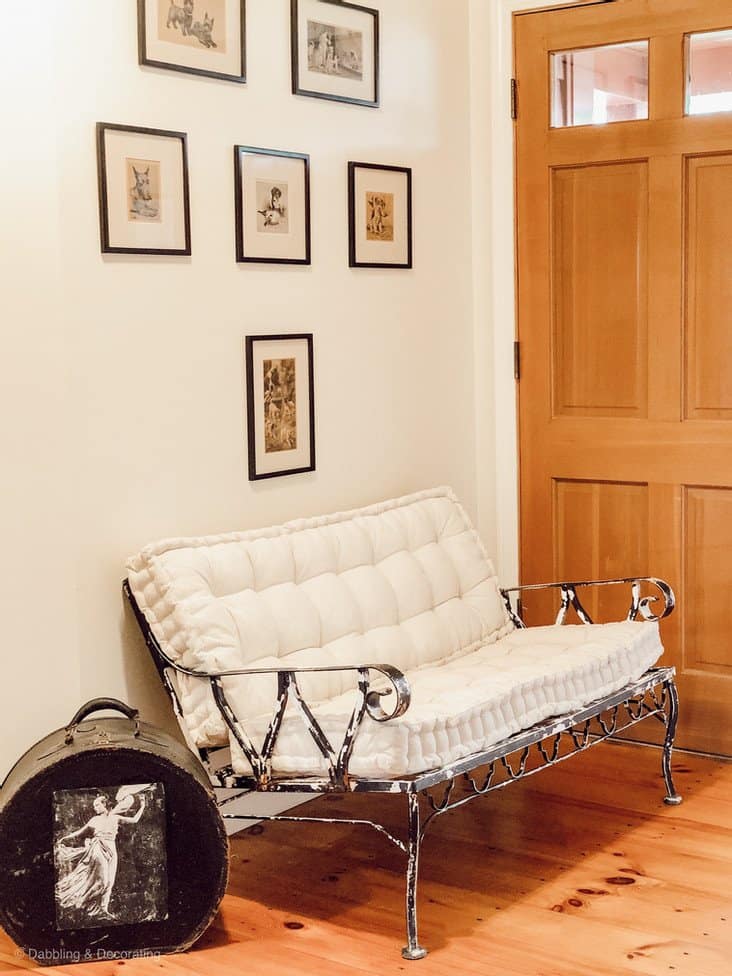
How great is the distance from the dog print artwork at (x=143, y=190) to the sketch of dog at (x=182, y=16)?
1.11 feet

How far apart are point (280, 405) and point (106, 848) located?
1294mm

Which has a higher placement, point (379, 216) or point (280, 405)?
point (379, 216)

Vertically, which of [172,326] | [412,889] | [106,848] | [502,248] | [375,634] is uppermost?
[502,248]

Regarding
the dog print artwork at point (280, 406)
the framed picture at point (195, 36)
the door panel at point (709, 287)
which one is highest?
the framed picture at point (195, 36)

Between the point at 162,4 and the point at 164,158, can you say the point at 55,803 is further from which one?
the point at 162,4

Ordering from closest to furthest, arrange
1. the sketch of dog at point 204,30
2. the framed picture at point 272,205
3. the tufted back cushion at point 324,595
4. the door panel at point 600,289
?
the tufted back cushion at point 324,595, the sketch of dog at point 204,30, the framed picture at point 272,205, the door panel at point 600,289

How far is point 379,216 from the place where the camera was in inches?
149

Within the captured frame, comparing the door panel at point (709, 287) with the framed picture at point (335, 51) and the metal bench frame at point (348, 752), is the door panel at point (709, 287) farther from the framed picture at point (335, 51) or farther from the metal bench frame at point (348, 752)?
the metal bench frame at point (348, 752)

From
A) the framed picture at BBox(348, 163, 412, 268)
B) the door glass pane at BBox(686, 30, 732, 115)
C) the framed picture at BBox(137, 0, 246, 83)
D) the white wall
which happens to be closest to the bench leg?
the white wall

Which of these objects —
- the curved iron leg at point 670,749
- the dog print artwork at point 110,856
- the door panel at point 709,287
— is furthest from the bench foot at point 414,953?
the door panel at point 709,287

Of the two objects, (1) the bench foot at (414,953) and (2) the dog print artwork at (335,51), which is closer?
(1) the bench foot at (414,953)

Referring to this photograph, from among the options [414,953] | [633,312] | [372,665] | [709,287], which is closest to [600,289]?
[633,312]

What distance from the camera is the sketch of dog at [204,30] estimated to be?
3.16 metres

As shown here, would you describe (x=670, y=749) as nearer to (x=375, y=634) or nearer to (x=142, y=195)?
(x=375, y=634)
